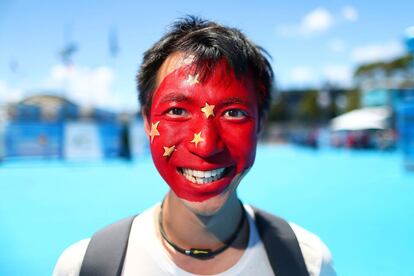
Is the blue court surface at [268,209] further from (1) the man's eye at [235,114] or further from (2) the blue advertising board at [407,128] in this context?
(1) the man's eye at [235,114]

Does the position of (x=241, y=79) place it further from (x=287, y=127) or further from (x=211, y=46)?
(x=287, y=127)

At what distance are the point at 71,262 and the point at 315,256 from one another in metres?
1.05

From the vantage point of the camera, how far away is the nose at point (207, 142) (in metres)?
1.39

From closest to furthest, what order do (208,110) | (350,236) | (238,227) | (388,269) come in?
(208,110) < (238,227) < (388,269) < (350,236)

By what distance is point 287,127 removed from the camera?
191 feet

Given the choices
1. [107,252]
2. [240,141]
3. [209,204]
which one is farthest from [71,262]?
[240,141]

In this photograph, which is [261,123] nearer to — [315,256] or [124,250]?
[315,256]

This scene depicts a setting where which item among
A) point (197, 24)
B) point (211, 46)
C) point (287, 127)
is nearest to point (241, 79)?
point (211, 46)

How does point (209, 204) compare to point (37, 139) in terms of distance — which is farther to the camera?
point (37, 139)

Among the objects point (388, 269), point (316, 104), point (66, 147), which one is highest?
point (316, 104)

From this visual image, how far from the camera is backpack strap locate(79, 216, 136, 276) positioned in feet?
5.00

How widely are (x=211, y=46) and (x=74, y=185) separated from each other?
10676mm

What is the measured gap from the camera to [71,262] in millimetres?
1567

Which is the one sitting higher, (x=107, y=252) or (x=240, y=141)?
(x=240, y=141)
